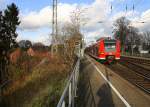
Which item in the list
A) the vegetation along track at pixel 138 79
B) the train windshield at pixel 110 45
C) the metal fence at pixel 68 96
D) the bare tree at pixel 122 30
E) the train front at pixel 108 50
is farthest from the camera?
the bare tree at pixel 122 30

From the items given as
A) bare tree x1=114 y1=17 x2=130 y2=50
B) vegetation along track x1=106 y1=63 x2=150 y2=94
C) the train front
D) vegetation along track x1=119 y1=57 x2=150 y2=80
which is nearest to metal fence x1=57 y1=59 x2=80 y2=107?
vegetation along track x1=106 y1=63 x2=150 y2=94

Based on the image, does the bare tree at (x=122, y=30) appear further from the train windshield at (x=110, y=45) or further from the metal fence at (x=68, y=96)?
the metal fence at (x=68, y=96)

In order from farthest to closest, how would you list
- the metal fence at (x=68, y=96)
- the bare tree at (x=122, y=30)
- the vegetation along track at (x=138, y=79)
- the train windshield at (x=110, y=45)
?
the bare tree at (x=122, y=30) → the train windshield at (x=110, y=45) → the vegetation along track at (x=138, y=79) → the metal fence at (x=68, y=96)

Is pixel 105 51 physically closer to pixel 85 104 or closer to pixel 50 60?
pixel 50 60

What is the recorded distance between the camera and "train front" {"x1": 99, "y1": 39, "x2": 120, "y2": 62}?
35.5 metres

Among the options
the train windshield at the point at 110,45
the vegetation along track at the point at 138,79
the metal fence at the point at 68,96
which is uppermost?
the train windshield at the point at 110,45

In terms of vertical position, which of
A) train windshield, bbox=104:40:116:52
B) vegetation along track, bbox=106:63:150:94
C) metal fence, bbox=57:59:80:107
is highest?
train windshield, bbox=104:40:116:52

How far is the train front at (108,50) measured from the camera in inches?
1399

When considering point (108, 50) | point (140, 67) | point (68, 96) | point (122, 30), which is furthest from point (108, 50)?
point (122, 30)

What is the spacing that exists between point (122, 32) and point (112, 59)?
73288mm

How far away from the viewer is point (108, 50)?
118 feet

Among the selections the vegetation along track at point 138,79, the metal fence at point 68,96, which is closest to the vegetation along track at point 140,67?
the vegetation along track at point 138,79

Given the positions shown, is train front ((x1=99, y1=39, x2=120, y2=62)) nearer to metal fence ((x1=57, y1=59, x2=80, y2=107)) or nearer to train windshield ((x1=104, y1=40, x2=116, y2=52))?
train windshield ((x1=104, y1=40, x2=116, y2=52))

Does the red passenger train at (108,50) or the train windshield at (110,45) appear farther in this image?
the train windshield at (110,45)
